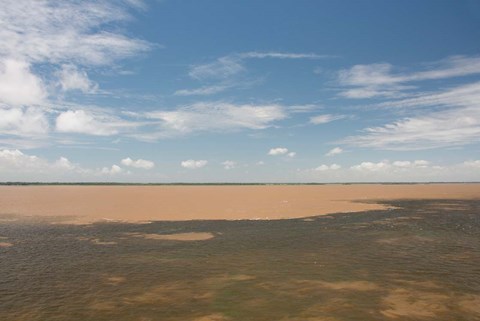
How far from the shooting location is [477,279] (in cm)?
1398

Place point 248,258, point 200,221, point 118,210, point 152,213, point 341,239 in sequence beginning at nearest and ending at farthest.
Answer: point 248,258 → point 341,239 → point 200,221 → point 152,213 → point 118,210

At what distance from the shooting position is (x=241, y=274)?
1474 centimetres

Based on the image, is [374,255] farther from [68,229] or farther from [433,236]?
[68,229]

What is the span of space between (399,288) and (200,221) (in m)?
20.2

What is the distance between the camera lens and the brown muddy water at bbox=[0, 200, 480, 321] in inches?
431

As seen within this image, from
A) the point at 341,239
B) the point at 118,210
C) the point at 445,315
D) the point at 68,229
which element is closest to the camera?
the point at 445,315

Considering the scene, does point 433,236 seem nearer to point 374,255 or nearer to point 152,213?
point 374,255

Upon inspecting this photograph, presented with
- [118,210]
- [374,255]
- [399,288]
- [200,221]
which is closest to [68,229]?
[200,221]

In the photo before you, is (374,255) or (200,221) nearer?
(374,255)

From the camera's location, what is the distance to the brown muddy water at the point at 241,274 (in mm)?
10945

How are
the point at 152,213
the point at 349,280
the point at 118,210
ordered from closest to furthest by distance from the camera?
the point at 349,280 < the point at 152,213 < the point at 118,210

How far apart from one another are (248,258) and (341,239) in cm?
744

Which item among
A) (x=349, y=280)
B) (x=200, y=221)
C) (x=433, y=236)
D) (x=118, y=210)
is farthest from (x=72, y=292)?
(x=118, y=210)

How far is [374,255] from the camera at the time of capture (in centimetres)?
1805
